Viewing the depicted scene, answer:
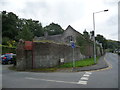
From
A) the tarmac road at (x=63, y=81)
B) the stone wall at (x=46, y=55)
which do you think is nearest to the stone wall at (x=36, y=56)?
the stone wall at (x=46, y=55)

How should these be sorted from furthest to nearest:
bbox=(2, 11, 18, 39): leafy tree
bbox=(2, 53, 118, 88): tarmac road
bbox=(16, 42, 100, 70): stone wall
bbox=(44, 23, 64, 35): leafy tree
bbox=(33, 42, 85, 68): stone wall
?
1. bbox=(44, 23, 64, 35): leafy tree
2. bbox=(2, 11, 18, 39): leafy tree
3. bbox=(33, 42, 85, 68): stone wall
4. bbox=(16, 42, 100, 70): stone wall
5. bbox=(2, 53, 118, 88): tarmac road

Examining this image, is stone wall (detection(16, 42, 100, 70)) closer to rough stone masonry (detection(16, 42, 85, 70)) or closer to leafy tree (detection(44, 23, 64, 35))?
rough stone masonry (detection(16, 42, 85, 70))

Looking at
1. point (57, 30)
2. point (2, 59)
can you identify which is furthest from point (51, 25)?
point (2, 59)

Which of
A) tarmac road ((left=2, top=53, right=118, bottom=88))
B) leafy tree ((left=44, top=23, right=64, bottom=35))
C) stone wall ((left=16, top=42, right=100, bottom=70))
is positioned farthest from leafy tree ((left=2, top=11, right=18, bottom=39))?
tarmac road ((left=2, top=53, right=118, bottom=88))

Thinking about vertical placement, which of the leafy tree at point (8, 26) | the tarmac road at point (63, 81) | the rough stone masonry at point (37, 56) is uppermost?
the leafy tree at point (8, 26)

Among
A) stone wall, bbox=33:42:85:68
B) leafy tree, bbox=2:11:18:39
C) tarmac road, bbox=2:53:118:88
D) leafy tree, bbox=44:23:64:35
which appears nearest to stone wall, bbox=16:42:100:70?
stone wall, bbox=33:42:85:68

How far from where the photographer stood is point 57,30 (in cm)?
8325

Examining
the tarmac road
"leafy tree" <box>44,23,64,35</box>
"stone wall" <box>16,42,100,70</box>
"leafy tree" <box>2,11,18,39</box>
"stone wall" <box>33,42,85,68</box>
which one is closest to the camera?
the tarmac road

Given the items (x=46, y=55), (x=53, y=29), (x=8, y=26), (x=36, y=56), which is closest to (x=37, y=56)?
(x=36, y=56)

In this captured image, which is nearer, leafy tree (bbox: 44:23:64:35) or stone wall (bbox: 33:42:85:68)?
stone wall (bbox: 33:42:85:68)

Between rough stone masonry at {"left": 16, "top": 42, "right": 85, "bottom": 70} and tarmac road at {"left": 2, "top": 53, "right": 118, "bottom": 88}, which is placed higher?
rough stone masonry at {"left": 16, "top": 42, "right": 85, "bottom": 70}

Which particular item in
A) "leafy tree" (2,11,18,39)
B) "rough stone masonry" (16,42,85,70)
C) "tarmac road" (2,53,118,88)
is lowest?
"tarmac road" (2,53,118,88)

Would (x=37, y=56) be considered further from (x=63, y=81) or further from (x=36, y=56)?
(x=63, y=81)

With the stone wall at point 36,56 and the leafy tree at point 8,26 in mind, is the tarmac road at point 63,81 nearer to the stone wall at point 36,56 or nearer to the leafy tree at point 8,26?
the stone wall at point 36,56
